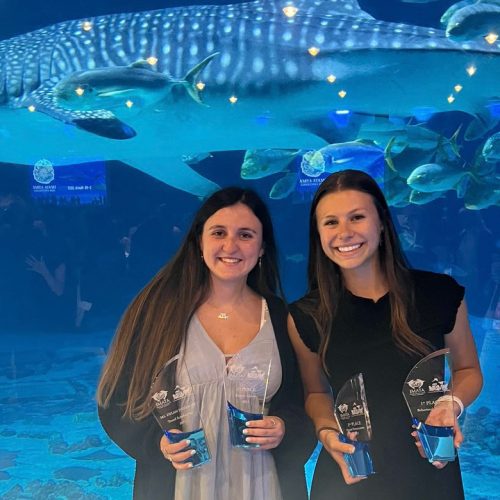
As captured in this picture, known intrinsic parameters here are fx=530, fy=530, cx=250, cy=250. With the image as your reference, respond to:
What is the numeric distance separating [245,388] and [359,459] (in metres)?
0.36

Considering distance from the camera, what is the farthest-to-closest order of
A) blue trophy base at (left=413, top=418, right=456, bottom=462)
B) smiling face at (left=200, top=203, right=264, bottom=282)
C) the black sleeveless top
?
smiling face at (left=200, top=203, right=264, bottom=282) → the black sleeveless top → blue trophy base at (left=413, top=418, right=456, bottom=462)

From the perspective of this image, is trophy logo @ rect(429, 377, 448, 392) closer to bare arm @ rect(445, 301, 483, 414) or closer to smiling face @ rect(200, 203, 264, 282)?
bare arm @ rect(445, 301, 483, 414)

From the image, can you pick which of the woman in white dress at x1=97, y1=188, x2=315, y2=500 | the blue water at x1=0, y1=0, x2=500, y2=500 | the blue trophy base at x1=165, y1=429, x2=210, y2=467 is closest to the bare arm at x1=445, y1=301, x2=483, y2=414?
the woman in white dress at x1=97, y1=188, x2=315, y2=500

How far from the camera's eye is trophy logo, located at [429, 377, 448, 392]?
133cm

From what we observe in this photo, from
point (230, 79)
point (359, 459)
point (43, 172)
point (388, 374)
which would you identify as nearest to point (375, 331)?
point (388, 374)

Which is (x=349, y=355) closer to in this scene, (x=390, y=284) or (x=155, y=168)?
(x=390, y=284)

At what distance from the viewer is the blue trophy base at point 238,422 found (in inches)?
56.7

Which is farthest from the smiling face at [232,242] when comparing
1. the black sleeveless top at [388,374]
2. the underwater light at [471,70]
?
the underwater light at [471,70]

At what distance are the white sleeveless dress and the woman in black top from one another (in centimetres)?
16

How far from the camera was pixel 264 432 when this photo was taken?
1.46m

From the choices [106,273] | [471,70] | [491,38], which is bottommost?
[106,273]

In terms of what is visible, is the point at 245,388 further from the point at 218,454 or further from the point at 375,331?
the point at 375,331

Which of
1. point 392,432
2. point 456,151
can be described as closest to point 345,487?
point 392,432

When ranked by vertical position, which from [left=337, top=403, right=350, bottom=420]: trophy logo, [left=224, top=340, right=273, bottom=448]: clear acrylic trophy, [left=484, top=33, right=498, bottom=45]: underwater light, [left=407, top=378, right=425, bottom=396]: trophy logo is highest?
[left=484, top=33, right=498, bottom=45]: underwater light
